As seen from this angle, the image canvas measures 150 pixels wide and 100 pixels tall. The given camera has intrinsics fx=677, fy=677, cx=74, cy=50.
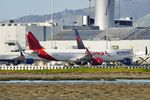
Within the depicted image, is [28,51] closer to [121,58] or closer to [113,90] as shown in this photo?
[121,58]

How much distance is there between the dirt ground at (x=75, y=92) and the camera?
153ft

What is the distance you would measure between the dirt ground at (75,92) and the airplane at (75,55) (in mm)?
80953

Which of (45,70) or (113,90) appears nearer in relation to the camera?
(113,90)

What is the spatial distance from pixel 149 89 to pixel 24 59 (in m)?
96.3

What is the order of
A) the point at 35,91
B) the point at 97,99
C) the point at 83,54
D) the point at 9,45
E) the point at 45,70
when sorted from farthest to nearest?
1. the point at 9,45
2. the point at 83,54
3. the point at 45,70
4. the point at 35,91
5. the point at 97,99

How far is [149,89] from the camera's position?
54.5 m

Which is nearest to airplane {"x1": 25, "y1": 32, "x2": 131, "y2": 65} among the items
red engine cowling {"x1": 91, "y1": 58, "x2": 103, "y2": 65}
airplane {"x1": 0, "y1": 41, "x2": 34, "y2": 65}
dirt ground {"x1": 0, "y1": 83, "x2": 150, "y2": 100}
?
red engine cowling {"x1": 91, "y1": 58, "x2": 103, "y2": 65}

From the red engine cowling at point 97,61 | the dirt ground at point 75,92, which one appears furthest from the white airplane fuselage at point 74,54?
the dirt ground at point 75,92

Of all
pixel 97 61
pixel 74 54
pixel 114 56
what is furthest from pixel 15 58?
pixel 97 61

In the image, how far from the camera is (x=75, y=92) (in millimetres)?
51125

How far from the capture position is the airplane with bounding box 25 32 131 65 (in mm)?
139875

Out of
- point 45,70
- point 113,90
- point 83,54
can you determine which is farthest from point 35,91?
point 83,54

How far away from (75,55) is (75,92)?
9340cm

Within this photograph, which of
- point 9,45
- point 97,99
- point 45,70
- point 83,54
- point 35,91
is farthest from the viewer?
point 9,45
